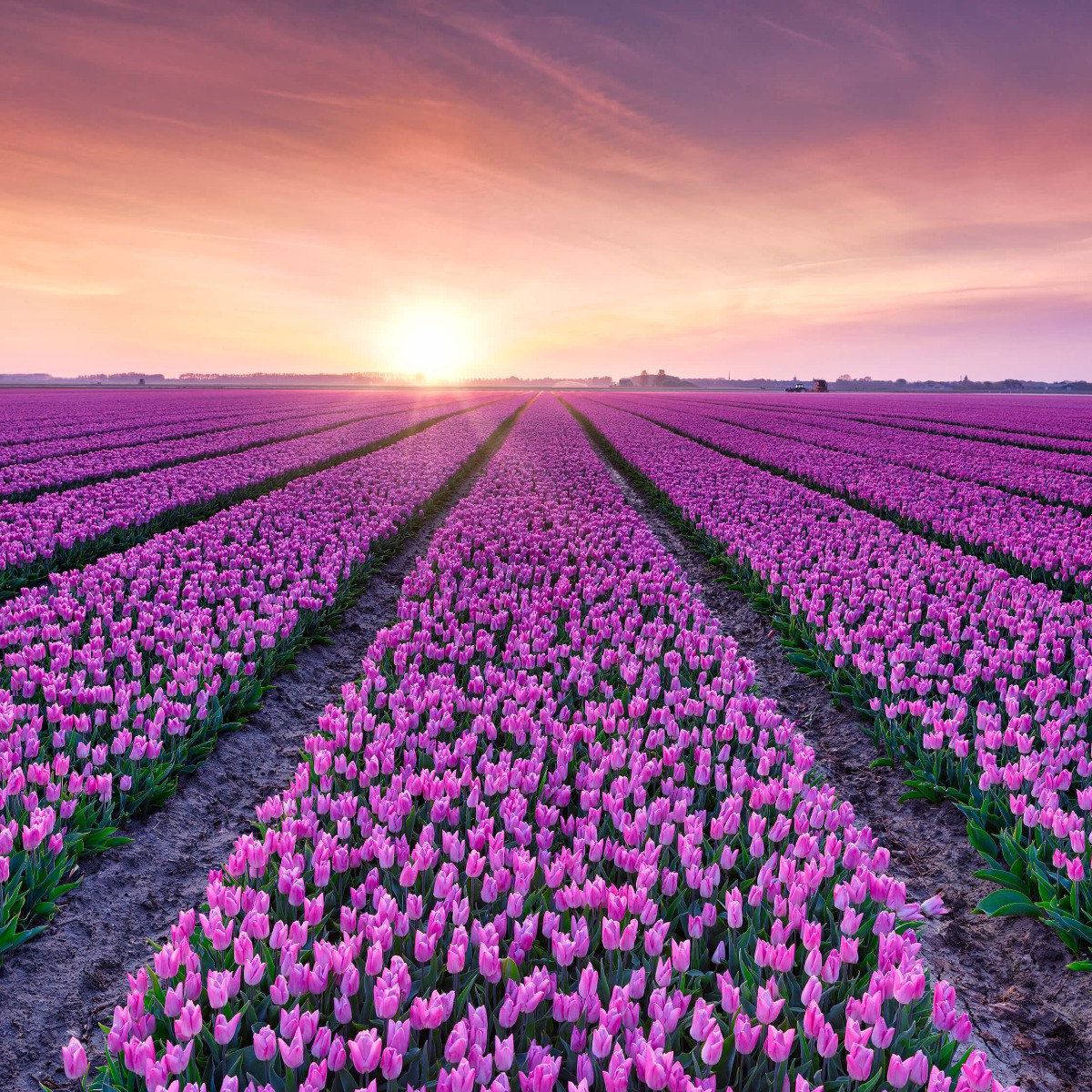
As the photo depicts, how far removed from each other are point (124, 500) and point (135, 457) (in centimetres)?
711

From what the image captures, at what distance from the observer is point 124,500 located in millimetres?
12172

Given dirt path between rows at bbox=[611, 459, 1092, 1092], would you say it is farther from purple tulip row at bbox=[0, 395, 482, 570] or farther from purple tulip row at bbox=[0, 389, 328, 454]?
purple tulip row at bbox=[0, 389, 328, 454]

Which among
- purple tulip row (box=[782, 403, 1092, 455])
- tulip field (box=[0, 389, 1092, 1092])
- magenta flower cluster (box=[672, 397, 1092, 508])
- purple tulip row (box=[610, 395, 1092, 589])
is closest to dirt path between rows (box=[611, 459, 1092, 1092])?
tulip field (box=[0, 389, 1092, 1092])

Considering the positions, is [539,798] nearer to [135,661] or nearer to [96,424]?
[135,661]

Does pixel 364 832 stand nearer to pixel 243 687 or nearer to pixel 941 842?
pixel 243 687

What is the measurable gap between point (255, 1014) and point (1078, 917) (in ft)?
12.5

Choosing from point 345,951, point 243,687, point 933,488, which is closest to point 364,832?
point 345,951

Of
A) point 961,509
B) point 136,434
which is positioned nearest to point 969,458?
point 961,509

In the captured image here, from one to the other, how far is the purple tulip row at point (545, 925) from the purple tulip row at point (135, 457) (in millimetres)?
13023

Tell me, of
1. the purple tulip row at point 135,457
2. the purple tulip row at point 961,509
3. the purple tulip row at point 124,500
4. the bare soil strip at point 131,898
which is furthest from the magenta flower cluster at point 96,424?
the purple tulip row at point 961,509

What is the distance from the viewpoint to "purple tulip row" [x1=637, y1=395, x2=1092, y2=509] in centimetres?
1529

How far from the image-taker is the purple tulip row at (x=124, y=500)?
9828 millimetres

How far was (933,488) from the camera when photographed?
14836 millimetres

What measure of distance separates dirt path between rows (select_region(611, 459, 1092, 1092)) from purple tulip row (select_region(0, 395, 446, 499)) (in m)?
14.8
